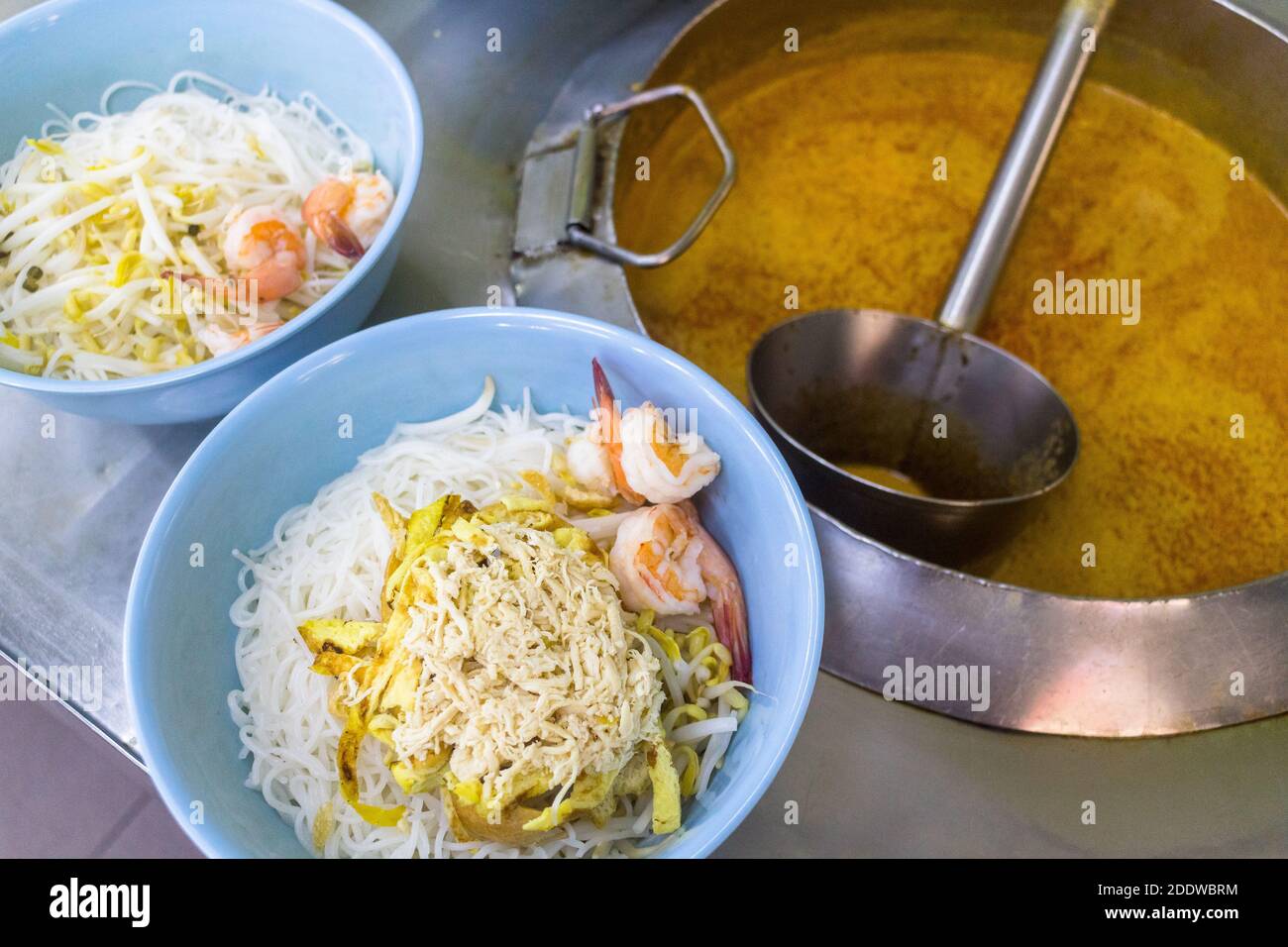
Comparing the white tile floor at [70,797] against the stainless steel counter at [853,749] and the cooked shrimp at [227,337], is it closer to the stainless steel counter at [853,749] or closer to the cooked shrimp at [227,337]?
the stainless steel counter at [853,749]

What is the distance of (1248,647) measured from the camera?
1184mm

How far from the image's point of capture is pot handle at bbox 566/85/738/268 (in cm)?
136

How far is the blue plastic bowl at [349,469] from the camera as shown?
35.0 inches

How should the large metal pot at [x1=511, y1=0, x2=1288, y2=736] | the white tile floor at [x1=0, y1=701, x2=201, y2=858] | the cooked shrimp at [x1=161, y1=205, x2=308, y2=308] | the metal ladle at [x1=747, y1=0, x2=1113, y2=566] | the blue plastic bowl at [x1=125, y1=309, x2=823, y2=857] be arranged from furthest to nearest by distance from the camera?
1. the metal ladle at [x1=747, y1=0, x2=1113, y2=566]
2. the white tile floor at [x1=0, y1=701, x2=201, y2=858]
3. the cooked shrimp at [x1=161, y1=205, x2=308, y2=308]
4. the large metal pot at [x1=511, y1=0, x2=1288, y2=736]
5. the blue plastic bowl at [x1=125, y1=309, x2=823, y2=857]

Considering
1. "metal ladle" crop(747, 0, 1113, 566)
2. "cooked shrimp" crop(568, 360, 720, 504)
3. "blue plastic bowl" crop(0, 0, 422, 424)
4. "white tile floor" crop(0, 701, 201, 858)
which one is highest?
"blue plastic bowl" crop(0, 0, 422, 424)

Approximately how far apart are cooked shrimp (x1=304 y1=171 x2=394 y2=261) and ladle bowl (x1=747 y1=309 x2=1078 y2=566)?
620 mm

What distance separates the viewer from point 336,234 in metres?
1.29

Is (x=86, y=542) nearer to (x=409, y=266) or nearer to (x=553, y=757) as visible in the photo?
(x=409, y=266)

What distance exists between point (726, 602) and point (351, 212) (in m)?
0.76

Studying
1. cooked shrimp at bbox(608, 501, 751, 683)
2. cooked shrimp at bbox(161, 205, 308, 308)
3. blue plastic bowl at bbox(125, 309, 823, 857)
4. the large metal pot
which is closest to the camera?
blue plastic bowl at bbox(125, 309, 823, 857)

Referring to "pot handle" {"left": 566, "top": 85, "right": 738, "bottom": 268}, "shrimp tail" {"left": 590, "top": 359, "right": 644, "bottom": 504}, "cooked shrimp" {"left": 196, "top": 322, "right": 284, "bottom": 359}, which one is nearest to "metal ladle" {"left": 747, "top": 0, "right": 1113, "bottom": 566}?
"pot handle" {"left": 566, "top": 85, "right": 738, "bottom": 268}

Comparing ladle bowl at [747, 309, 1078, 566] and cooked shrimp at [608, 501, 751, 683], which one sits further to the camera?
ladle bowl at [747, 309, 1078, 566]

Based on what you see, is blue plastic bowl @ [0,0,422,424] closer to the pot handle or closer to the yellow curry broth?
the pot handle

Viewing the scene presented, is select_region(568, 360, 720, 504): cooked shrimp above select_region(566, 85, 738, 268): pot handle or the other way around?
the other way around
